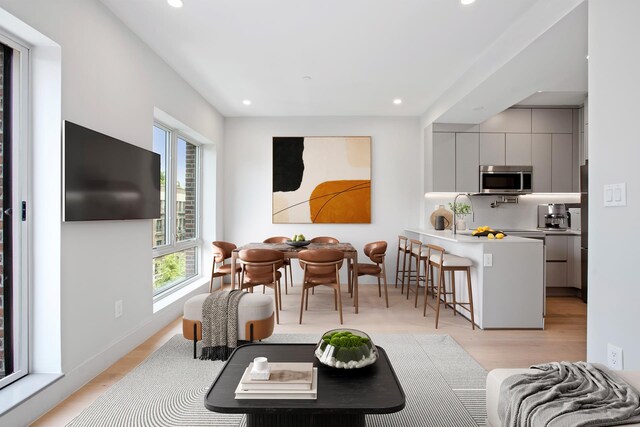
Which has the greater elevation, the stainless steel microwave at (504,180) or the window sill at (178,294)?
the stainless steel microwave at (504,180)

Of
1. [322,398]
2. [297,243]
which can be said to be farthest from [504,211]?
[322,398]

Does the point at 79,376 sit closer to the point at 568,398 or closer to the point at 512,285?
the point at 568,398

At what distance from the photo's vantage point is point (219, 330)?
2953 millimetres

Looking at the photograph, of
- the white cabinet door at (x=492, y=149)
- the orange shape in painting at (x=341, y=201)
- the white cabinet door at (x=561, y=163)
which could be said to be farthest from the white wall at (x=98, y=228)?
the white cabinet door at (x=561, y=163)

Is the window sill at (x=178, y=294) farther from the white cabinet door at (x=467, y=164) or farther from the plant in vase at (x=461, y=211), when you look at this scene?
the white cabinet door at (x=467, y=164)

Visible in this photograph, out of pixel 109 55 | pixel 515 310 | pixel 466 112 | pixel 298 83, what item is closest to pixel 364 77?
pixel 298 83

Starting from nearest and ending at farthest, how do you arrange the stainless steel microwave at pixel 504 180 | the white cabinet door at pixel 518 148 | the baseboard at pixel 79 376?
the baseboard at pixel 79 376 → the stainless steel microwave at pixel 504 180 → the white cabinet door at pixel 518 148

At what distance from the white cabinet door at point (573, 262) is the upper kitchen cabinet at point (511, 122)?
1806 millimetres

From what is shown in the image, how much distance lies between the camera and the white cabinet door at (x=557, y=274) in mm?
5105

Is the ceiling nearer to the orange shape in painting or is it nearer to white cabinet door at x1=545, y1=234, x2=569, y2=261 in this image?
the orange shape in painting

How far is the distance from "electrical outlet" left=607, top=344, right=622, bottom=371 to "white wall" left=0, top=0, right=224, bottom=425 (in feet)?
10.8

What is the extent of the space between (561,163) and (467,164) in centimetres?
147

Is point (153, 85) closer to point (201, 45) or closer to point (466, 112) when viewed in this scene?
point (201, 45)

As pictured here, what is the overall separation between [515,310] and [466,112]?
2628 millimetres
